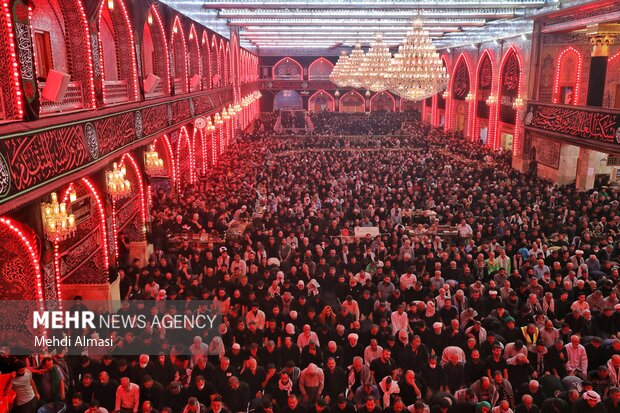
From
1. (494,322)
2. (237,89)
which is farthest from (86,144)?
(237,89)

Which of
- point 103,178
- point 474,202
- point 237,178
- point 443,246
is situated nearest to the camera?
point 103,178

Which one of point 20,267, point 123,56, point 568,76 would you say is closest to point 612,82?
point 568,76

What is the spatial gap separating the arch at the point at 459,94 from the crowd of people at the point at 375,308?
57.1 ft

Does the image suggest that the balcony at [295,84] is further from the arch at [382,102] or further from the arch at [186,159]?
the arch at [186,159]

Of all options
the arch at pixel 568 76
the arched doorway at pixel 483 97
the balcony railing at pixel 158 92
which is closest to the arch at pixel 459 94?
the arched doorway at pixel 483 97

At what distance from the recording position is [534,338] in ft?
26.0

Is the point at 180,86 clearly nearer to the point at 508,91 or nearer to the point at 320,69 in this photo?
the point at 508,91

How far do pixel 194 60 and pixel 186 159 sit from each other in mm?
3368

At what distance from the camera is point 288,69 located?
47.4 meters

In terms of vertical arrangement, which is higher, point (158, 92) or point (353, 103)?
point (158, 92)

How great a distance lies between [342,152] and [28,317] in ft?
60.8

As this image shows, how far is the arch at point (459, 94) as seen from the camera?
1300 inches

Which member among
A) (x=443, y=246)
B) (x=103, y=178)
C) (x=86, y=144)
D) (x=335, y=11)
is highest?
(x=335, y=11)

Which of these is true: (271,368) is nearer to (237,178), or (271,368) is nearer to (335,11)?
(237,178)
